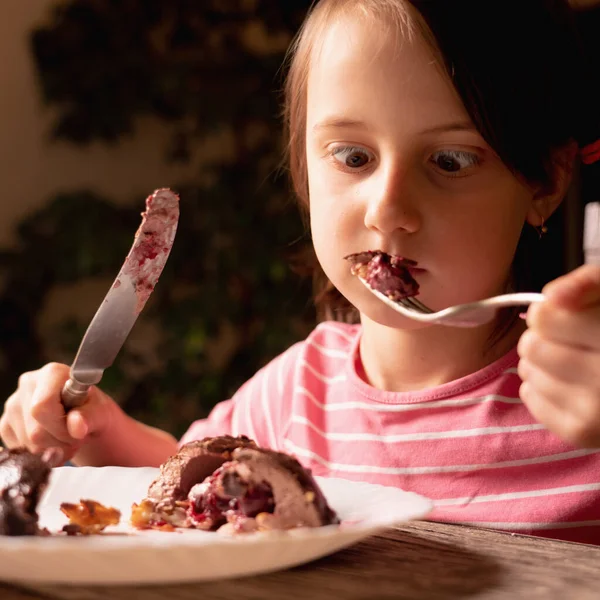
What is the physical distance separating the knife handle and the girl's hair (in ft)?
1.79

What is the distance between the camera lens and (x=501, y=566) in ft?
2.38

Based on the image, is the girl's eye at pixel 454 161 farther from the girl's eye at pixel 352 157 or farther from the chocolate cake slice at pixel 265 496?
the chocolate cake slice at pixel 265 496

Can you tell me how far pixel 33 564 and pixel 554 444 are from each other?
766mm

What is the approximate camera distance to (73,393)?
43.9 inches

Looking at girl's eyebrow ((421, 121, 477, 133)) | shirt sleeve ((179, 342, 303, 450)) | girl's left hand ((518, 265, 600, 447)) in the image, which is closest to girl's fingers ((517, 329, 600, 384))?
girl's left hand ((518, 265, 600, 447))

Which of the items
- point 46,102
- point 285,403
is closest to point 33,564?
point 285,403

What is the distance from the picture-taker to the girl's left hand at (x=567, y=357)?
72cm

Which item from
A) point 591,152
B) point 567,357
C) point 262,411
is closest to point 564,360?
point 567,357

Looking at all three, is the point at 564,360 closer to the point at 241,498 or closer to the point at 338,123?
the point at 241,498

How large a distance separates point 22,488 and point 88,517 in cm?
8

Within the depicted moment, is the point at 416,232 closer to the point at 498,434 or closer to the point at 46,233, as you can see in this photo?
the point at 498,434

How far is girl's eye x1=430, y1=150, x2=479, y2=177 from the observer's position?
1.08m

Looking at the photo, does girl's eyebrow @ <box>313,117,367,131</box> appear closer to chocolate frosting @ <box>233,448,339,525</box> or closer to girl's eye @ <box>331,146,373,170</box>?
girl's eye @ <box>331,146,373,170</box>

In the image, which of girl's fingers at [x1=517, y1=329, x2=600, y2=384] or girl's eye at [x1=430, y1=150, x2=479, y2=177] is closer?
girl's fingers at [x1=517, y1=329, x2=600, y2=384]
